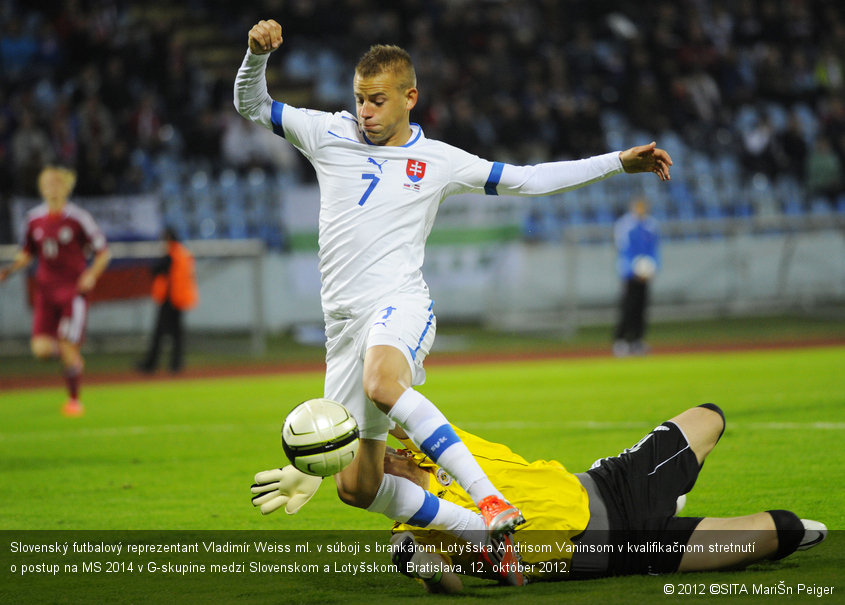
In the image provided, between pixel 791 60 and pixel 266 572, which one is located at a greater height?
pixel 791 60

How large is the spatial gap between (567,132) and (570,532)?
60.4 feet

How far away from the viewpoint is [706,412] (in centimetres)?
513

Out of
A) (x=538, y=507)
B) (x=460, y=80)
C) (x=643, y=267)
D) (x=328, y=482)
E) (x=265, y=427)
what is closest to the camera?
(x=538, y=507)

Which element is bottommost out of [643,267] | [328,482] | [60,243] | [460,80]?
[328,482]

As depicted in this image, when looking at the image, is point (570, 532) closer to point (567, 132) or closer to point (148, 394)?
point (148, 394)

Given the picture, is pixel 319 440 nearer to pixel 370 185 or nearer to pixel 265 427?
pixel 370 185

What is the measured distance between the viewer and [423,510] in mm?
4711

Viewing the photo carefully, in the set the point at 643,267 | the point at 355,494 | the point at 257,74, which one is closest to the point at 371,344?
the point at 355,494

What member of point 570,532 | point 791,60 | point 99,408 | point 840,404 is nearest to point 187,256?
point 99,408

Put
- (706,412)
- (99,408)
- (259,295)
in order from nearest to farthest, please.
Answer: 1. (706,412)
2. (99,408)
3. (259,295)

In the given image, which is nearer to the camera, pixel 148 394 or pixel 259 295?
pixel 148 394

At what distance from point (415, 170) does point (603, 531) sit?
1.94 m

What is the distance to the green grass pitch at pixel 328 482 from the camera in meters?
4.73

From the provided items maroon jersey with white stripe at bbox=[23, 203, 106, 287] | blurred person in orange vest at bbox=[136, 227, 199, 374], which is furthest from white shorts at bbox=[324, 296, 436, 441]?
blurred person in orange vest at bbox=[136, 227, 199, 374]
